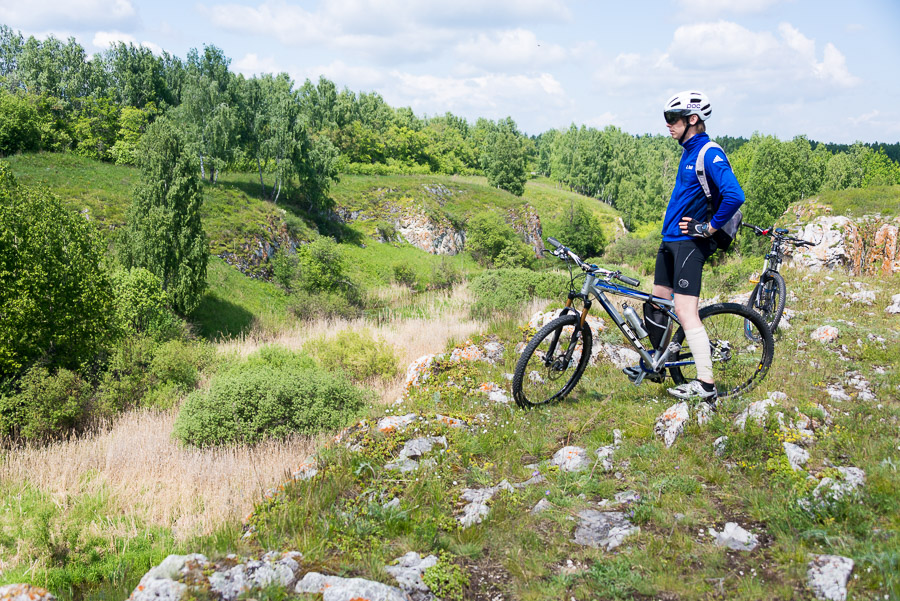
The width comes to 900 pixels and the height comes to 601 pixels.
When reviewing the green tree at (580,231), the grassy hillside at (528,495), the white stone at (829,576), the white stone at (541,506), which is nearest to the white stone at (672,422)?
the grassy hillside at (528,495)

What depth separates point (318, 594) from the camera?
9.70ft

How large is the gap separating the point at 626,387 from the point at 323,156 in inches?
1554

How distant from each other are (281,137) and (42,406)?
3188cm

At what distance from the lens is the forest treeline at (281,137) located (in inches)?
1460

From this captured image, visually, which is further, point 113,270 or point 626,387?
point 113,270

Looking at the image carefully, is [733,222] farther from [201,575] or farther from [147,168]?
[147,168]

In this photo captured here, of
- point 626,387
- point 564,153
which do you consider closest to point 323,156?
point 626,387

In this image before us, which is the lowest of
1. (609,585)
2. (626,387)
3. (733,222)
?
(609,585)

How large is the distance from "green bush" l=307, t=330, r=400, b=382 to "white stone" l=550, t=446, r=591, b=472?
5959 millimetres

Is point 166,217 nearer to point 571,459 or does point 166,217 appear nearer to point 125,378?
point 125,378

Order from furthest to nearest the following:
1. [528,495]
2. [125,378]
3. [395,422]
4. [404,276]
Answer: [404,276]
[125,378]
[395,422]
[528,495]

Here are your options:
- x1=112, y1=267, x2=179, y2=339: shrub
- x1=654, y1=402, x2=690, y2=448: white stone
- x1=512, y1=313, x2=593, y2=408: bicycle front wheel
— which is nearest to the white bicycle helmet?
x1=512, y1=313, x2=593, y2=408: bicycle front wheel

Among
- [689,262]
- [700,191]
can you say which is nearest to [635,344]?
[689,262]

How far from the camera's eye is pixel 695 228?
4535mm
